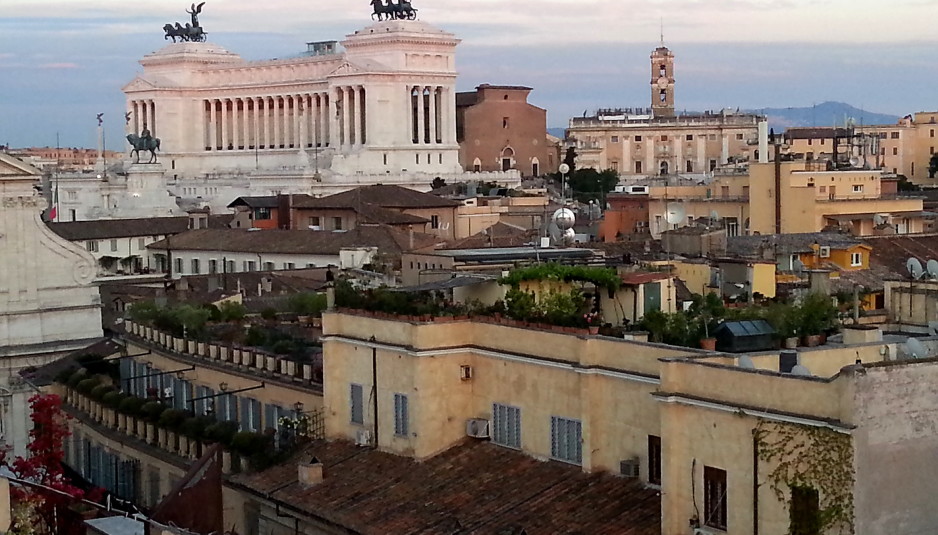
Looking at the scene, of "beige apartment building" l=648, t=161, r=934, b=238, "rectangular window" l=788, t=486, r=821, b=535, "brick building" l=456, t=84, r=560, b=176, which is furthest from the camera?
"brick building" l=456, t=84, r=560, b=176

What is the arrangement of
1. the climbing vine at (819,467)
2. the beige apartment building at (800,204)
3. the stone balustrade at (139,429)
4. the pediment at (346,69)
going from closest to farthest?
the climbing vine at (819,467), the stone balustrade at (139,429), the beige apartment building at (800,204), the pediment at (346,69)

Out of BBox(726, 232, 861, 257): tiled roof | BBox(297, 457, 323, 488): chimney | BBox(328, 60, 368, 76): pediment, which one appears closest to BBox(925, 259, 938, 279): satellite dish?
BBox(297, 457, 323, 488): chimney

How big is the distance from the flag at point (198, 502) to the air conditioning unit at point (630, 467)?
5172 mm

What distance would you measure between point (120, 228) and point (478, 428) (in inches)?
1911

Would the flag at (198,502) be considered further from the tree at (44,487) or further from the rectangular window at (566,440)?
the rectangular window at (566,440)

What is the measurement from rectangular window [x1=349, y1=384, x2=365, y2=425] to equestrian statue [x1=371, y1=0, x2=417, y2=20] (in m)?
87.0

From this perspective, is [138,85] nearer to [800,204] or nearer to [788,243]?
[800,204]

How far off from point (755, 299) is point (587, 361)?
747cm

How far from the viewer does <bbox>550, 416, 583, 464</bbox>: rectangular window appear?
19797mm

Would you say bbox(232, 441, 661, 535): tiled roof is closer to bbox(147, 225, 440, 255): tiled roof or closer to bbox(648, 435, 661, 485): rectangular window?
bbox(648, 435, 661, 485): rectangular window

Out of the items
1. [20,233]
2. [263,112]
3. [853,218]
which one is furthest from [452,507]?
[263,112]

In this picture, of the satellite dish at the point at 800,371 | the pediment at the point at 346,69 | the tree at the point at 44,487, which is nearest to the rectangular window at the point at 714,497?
the satellite dish at the point at 800,371

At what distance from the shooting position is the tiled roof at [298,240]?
54.1m

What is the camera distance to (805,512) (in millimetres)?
15680
